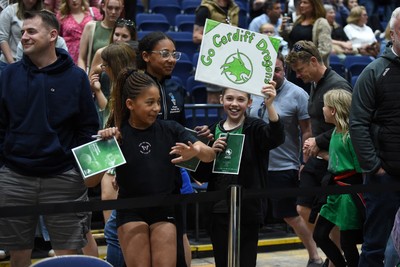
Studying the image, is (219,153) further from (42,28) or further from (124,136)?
(42,28)

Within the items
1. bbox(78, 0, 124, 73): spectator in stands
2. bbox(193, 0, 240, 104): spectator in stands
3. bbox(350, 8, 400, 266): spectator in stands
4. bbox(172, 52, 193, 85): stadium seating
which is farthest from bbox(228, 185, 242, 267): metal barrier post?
bbox(172, 52, 193, 85): stadium seating

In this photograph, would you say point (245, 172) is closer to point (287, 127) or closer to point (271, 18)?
point (287, 127)

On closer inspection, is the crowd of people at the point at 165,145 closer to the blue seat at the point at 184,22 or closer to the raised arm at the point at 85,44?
the raised arm at the point at 85,44

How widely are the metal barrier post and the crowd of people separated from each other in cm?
12

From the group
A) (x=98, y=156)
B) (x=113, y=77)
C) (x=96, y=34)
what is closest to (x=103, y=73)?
(x=96, y=34)

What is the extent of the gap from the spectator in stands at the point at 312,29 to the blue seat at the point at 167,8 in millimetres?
4423

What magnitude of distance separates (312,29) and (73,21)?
7.76 ft

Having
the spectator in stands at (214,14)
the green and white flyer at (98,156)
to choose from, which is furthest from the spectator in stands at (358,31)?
the green and white flyer at (98,156)

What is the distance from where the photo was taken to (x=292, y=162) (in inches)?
275

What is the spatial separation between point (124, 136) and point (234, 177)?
0.77m

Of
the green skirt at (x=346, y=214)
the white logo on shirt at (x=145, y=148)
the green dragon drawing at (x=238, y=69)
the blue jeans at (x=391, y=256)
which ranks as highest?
the green dragon drawing at (x=238, y=69)

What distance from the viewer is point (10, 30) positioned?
810 centimetres

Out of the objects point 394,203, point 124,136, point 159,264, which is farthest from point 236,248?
point 394,203

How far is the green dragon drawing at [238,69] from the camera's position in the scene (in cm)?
532
